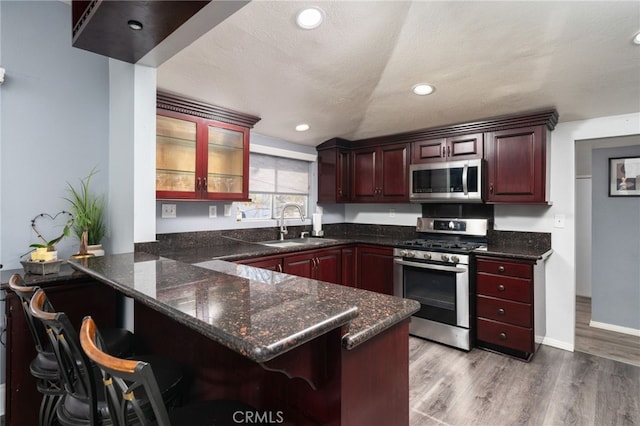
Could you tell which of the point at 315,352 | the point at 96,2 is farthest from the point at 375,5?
the point at 315,352

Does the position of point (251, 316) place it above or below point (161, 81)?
below

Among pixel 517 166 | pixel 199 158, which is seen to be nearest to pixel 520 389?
pixel 517 166

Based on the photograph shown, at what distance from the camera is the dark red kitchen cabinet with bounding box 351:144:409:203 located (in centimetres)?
371

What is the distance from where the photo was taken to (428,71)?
2244mm

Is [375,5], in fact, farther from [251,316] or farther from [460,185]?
[460,185]

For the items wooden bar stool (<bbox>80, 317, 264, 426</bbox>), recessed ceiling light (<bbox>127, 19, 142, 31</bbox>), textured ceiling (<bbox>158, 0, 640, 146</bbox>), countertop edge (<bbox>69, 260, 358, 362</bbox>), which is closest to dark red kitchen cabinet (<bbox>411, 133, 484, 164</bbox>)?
textured ceiling (<bbox>158, 0, 640, 146</bbox>)

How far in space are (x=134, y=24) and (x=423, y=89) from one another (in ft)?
6.55

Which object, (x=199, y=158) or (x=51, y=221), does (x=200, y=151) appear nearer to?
(x=199, y=158)

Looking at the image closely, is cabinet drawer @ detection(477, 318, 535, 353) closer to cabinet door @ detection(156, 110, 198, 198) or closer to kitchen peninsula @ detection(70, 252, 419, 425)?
kitchen peninsula @ detection(70, 252, 419, 425)

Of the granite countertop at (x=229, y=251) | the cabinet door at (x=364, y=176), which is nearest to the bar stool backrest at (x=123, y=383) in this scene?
the granite countertop at (x=229, y=251)

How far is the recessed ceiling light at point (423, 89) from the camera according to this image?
97.5 inches

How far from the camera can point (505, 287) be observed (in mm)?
2775

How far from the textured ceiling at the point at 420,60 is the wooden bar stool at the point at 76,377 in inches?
62.8

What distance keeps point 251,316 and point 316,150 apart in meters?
3.64
